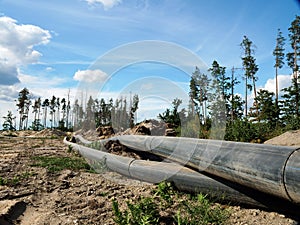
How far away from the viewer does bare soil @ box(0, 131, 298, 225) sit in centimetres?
270

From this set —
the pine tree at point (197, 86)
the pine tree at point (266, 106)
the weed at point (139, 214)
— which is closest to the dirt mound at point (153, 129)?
the pine tree at point (197, 86)

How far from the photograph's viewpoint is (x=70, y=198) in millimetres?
3479

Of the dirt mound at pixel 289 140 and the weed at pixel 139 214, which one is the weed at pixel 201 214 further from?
the dirt mound at pixel 289 140

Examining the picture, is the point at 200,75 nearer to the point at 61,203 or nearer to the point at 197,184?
the point at 197,184

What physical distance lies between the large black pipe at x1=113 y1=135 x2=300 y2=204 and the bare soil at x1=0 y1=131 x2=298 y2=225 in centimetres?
45

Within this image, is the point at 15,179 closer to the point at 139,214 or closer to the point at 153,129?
the point at 139,214

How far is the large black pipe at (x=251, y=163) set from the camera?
2063 millimetres

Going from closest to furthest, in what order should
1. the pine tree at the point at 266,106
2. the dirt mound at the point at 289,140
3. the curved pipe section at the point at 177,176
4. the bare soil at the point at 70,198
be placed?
the bare soil at the point at 70,198, the curved pipe section at the point at 177,176, the dirt mound at the point at 289,140, the pine tree at the point at 266,106

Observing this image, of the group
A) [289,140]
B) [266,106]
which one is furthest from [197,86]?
[266,106]

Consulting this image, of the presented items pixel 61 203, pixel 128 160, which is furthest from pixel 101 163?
pixel 61 203

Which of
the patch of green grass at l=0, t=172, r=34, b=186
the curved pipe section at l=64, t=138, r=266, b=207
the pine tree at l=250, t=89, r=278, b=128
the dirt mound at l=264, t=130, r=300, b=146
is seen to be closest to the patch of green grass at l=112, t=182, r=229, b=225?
the curved pipe section at l=64, t=138, r=266, b=207

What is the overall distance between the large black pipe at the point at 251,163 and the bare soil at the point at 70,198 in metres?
0.45

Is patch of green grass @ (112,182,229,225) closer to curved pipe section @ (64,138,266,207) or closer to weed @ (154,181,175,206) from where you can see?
weed @ (154,181,175,206)

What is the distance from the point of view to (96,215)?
2.84m
